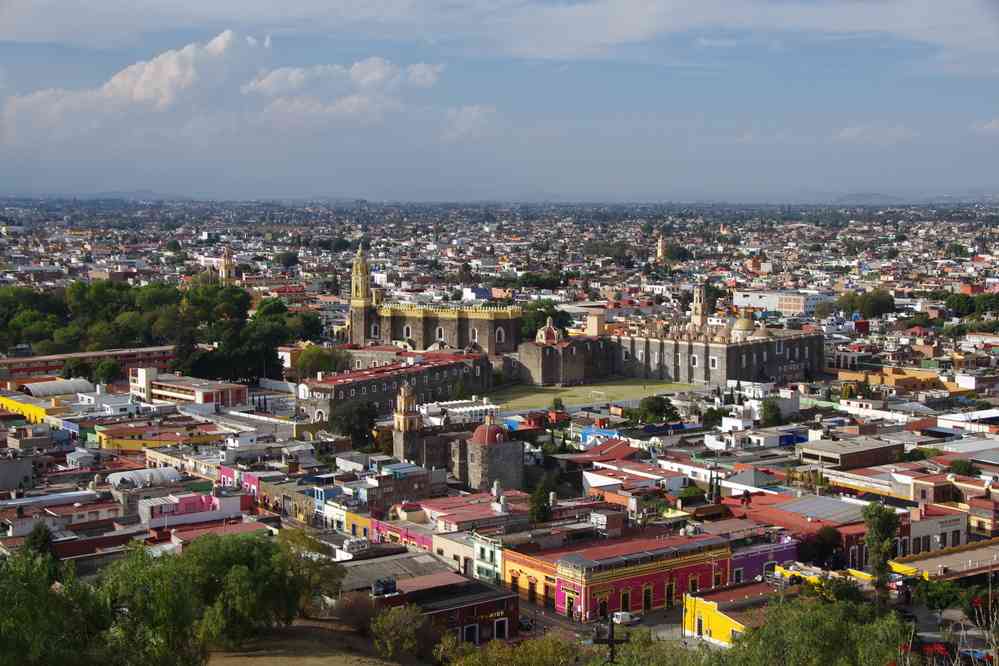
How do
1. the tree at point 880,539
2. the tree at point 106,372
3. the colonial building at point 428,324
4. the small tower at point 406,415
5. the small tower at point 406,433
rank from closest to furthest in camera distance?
1. the tree at point 880,539
2. the small tower at point 406,433
3. the small tower at point 406,415
4. the tree at point 106,372
5. the colonial building at point 428,324

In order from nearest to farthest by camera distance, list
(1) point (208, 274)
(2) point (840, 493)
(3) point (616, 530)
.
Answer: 1. (3) point (616, 530)
2. (2) point (840, 493)
3. (1) point (208, 274)

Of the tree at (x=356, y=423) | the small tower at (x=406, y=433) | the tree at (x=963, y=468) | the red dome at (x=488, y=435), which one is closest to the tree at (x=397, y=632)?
the red dome at (x=488, y=435)

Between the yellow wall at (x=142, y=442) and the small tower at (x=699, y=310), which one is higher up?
the small tower at (x=699, y=310)

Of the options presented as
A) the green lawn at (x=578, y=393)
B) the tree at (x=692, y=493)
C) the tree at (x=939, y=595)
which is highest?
the tree at (x=692, y=493)

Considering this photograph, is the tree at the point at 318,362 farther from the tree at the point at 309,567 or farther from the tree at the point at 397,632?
the tree at the point at 397,632

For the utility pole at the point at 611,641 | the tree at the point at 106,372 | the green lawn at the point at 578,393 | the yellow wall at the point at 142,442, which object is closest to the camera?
the utility pole at the point at 611,641

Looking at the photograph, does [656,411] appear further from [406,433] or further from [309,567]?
[309,567]

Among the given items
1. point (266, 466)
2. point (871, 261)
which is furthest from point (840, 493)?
point (871, 261)

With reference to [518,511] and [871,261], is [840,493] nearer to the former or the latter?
[518,511]
